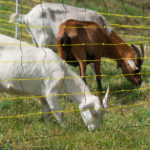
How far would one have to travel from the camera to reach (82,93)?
15.7ft

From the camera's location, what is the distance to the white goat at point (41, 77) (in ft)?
15.0

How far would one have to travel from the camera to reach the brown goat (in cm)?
609

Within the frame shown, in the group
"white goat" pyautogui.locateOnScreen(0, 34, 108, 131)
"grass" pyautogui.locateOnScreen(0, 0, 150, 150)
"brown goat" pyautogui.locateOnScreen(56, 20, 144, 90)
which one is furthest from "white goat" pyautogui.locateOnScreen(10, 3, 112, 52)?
"white goat" pyautogui.locateOnScreen(0, 34, 108, 131)

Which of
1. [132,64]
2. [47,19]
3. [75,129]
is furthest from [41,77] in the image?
[47,19]

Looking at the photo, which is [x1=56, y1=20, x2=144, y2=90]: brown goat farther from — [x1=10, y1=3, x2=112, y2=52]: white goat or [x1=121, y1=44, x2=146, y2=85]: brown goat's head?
[x1=10, y1=3, x2=112, y2=52]: white goat

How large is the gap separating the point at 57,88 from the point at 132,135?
1.43m

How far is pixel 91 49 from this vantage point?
6.34 metres

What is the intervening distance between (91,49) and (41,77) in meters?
1.91

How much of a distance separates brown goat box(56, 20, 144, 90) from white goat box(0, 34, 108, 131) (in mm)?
1074

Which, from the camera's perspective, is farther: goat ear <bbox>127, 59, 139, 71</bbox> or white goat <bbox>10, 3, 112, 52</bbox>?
white goat <bbox>10, 3, 112, 52</bbox>

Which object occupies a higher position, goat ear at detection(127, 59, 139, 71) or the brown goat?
the brown goat

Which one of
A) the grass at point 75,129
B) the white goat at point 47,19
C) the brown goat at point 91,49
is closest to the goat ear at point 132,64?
the brown goat at point 91,49

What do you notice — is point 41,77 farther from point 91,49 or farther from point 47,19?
point 47,19

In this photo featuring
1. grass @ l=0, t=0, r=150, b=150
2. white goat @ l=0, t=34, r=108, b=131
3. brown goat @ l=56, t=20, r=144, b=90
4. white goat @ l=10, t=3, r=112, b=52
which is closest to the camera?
grass @ l=0, t=0, r=150, b=150
